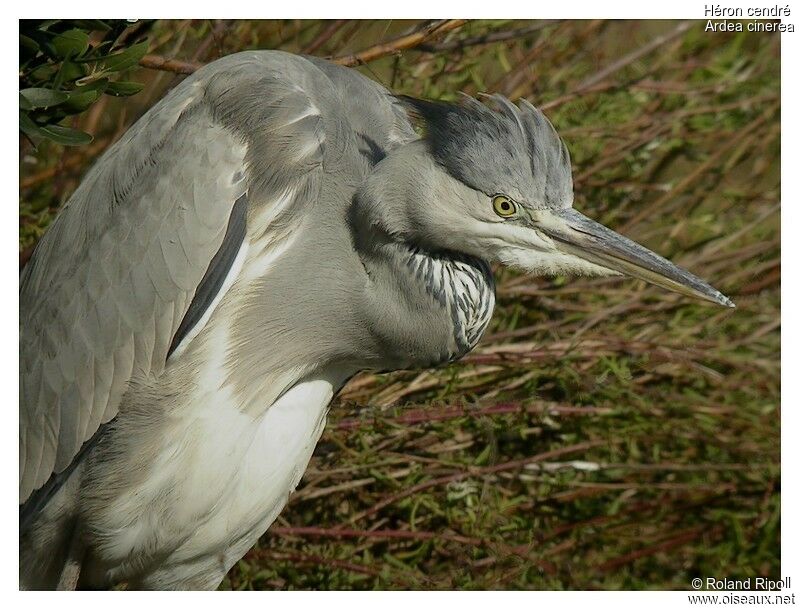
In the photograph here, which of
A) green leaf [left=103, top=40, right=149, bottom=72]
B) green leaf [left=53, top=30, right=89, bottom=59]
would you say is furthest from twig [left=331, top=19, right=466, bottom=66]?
green leaf [left=53, top=30, right=89, bottom=59]

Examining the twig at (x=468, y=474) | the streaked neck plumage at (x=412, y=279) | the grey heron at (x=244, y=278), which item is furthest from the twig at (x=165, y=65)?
the twig at (x=468, y=474)

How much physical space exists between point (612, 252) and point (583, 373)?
1.12 meters

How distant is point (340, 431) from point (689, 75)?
4.91 feet

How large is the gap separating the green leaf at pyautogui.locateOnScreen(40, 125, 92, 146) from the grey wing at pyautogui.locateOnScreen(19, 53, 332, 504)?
16cm

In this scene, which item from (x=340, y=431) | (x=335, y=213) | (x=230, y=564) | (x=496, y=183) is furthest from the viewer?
(x=340, y=431)

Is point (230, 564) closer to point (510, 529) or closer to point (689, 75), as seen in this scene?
point (510, 529)

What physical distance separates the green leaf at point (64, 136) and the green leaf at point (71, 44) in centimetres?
12

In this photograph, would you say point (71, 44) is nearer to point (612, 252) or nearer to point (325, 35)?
point (612, 252)

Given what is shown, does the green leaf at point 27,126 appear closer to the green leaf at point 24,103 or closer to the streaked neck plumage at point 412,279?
the green leaf at point 24,103

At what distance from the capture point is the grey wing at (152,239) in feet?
5.99

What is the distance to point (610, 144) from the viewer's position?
3.04 meters

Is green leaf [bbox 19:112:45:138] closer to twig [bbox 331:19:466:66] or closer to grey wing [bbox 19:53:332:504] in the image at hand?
grey wing [bbox 19:53:332:504]

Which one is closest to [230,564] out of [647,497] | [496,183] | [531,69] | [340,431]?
[340,431]

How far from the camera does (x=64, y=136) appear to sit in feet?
5.70
